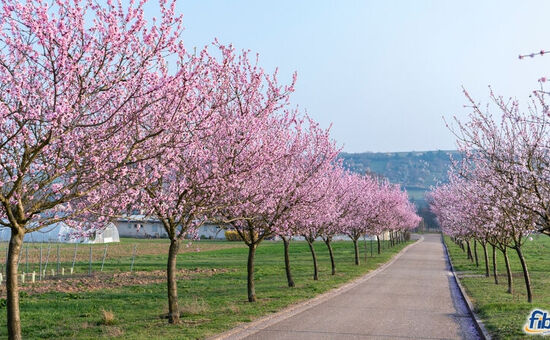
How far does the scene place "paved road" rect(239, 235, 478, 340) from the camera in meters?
13.9

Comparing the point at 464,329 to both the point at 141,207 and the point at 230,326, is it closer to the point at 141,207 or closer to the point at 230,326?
the point at 230,326

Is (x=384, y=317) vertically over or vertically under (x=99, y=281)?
under

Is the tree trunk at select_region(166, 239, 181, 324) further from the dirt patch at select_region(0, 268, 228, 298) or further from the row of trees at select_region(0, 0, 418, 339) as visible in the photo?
the dirt patch at select_region(0, 268, 228, 298)

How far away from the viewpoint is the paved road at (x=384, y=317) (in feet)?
45.4

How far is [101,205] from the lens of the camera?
37.5 feet

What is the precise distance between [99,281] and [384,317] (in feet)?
57.8

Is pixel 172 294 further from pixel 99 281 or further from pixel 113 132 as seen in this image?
pixel 99 281

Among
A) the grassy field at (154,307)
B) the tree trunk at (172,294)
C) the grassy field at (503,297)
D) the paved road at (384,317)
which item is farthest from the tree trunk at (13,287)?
the grassy field at (503,297)

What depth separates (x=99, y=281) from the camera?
28.6 metres

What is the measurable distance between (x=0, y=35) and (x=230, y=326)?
9220 mm

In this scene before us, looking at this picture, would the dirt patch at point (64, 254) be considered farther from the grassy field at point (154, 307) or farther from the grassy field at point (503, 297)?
the grassy field at point (503, 297)

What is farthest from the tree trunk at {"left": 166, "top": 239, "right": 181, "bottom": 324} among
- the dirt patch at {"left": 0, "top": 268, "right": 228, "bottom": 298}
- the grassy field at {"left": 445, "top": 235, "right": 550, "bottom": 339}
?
the dirt patch at {"left": 0, "top": 268, "right": 228, "bottom": 298}

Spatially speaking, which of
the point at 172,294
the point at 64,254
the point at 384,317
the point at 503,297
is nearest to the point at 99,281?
the point at 172,294

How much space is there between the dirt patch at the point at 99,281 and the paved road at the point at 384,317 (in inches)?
458
